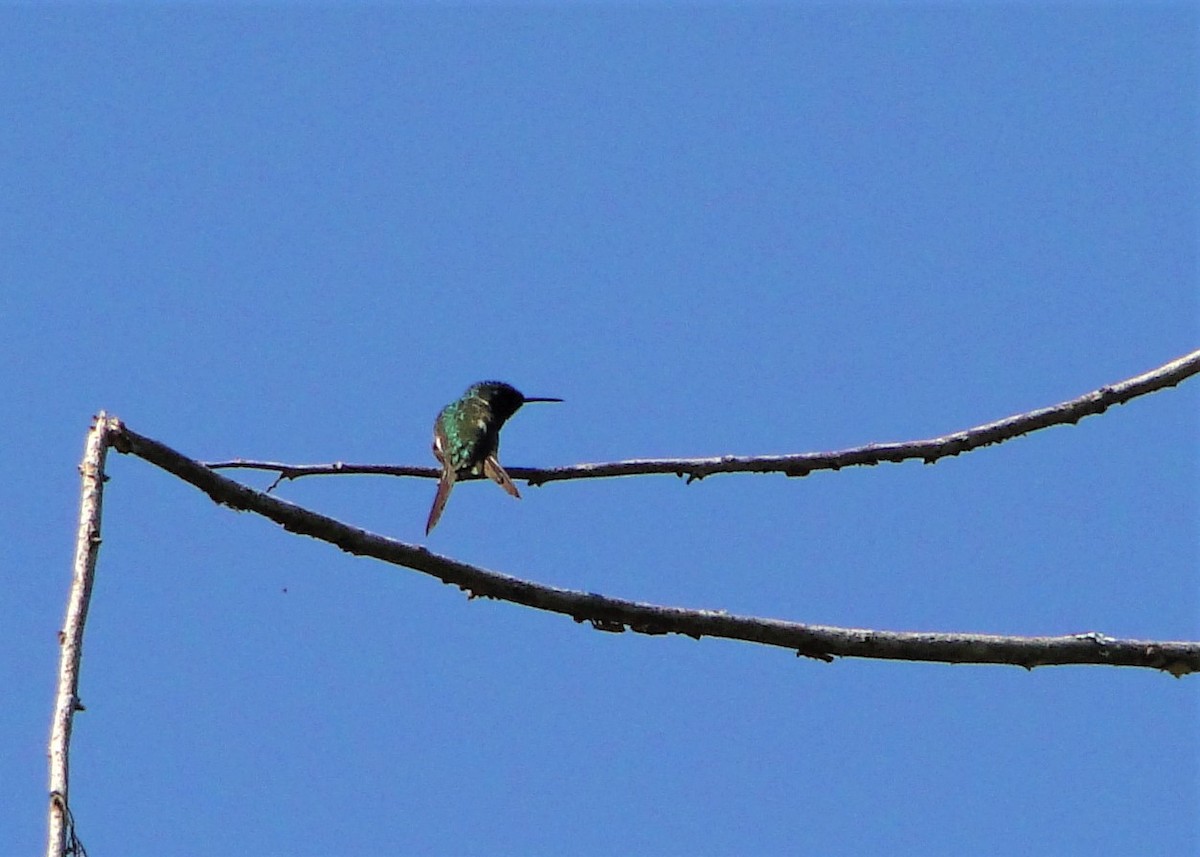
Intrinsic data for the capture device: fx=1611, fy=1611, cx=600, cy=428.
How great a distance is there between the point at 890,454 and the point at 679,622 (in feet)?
3.82

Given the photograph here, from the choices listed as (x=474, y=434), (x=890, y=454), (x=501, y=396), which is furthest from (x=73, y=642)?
(x=501, y=396)

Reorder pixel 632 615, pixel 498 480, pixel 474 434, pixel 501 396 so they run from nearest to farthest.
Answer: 1. pixel 632 615
2. pixel 498 480
3. pixel 474 434
4. pixel 501 396

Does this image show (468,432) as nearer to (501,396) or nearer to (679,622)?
(501,396)

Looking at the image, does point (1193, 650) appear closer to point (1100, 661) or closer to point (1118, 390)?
point (1100, 661)

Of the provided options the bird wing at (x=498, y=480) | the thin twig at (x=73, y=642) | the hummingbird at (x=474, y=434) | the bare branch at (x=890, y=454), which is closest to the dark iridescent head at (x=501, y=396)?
the hummingbird at (x=474, y=434)

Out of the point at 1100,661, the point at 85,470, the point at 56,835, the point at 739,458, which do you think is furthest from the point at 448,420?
the point at 56,835

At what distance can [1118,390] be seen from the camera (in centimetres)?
441

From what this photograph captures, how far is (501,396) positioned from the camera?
11055mm

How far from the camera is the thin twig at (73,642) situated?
6.68 ft

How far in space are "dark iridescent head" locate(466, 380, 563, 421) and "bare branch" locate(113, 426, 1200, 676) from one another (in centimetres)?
734

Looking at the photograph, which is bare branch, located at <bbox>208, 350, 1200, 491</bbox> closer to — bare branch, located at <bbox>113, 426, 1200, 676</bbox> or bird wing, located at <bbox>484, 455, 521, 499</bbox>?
bare branch, located at <bbox>113, 426, 1200, 676</bbox>

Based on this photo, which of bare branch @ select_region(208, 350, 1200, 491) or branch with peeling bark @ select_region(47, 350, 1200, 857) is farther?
bare branch @ select_region(208, 350, 1200, 491)

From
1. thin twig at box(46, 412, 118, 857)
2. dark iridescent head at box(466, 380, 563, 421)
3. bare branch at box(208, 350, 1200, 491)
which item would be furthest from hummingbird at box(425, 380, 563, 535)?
thin twig at box(46, 412, 118, 857)

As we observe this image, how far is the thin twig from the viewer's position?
2035mm
